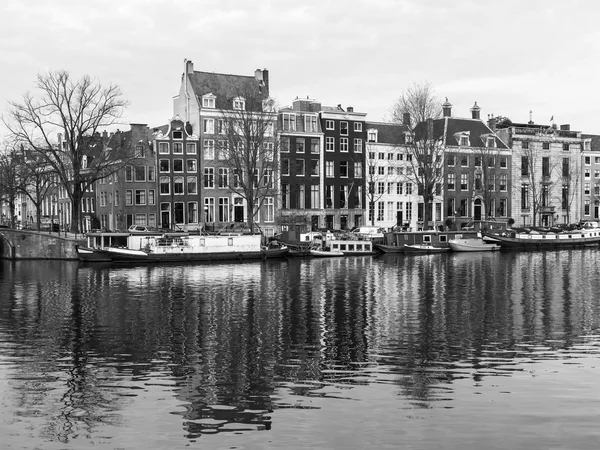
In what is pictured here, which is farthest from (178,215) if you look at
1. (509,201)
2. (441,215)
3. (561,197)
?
(561,197)

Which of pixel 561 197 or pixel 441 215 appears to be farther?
pixel 561 197

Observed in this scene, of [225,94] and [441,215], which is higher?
[225,94]

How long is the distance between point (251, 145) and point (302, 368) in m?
62.1

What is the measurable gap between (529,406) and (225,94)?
3052 inches

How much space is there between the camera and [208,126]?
89125mm

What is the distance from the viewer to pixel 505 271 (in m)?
56.8

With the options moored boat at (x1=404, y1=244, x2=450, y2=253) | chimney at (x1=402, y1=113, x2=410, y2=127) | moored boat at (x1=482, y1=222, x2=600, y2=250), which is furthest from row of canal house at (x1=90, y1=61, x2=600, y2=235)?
moored boat at (x1=404, y1=244, x2=450, y2=253)

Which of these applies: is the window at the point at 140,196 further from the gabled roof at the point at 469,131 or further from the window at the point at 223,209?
the gabled roof at the point at 469,131

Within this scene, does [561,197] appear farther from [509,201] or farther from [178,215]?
[178,215]

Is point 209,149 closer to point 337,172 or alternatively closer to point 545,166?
point 337,172

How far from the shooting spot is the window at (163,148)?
87062 millimetres

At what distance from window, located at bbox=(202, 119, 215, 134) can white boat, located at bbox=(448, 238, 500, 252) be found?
29500 millimetres

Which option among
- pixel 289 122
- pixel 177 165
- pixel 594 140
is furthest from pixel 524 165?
pixel 177 165

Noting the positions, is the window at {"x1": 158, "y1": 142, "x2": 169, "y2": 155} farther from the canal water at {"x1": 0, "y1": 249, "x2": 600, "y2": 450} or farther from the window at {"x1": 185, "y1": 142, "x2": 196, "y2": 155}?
the canal water at {"x1": 0, "y1": 249, "x2": 600, "y2": 450}
